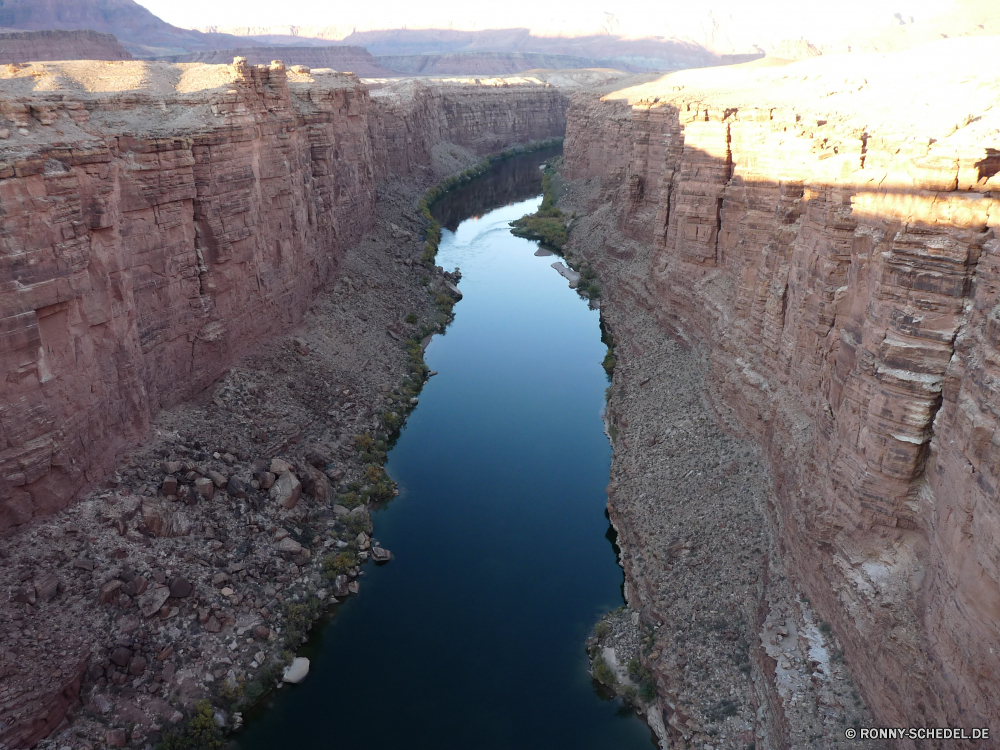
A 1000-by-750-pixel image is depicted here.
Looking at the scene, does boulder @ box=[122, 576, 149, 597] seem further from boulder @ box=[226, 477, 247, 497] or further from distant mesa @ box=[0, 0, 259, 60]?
distant mesa @ box=[0, 0, 259, 60]

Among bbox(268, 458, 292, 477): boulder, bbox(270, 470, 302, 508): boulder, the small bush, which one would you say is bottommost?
the small bush

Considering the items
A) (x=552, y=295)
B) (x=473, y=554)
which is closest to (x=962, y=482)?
(x=473, y=554)

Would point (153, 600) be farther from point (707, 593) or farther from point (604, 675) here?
point (707, 593)

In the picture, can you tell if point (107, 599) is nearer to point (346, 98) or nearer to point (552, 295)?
point (346, 98)

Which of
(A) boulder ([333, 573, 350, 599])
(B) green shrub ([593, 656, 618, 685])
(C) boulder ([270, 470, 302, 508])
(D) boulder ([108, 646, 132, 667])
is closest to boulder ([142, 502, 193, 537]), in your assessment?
(C) boulder ([270, 470, 302, 508])

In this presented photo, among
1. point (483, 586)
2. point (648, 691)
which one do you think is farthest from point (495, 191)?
point (648, 691)

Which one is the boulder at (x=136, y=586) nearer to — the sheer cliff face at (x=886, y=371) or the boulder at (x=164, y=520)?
the boulder at (x=164, y=520)
